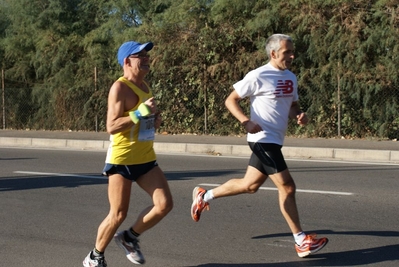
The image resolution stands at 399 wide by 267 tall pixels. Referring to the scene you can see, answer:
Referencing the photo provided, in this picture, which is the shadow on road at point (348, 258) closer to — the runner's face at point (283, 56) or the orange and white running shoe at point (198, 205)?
the orange and white running shoe at point (198, 205)

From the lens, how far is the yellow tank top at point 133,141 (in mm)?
4985

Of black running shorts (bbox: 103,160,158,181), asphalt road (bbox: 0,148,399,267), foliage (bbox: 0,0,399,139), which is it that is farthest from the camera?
foliage (bbox: 0,0,399,139)

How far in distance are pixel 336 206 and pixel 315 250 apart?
7.43 ft

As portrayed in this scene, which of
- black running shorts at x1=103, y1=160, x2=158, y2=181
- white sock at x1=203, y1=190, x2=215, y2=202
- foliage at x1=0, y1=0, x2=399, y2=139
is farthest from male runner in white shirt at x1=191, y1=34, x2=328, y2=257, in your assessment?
foliage at x1=0, y1=0, x2=399, y2=139

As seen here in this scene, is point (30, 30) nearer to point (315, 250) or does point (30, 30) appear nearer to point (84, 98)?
point (84, 98)

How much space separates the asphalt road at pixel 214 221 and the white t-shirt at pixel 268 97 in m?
1.02

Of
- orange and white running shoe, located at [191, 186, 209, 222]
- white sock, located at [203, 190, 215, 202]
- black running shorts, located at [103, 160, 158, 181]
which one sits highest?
black running shorts, located at [103, 160, 158, 181]

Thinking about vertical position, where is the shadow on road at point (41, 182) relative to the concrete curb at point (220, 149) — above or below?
below

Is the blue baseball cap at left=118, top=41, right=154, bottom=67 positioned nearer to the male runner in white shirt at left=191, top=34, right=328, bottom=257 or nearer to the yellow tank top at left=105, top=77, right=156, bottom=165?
the yellow tank top at left=105, top=77, right=156, bottom=165

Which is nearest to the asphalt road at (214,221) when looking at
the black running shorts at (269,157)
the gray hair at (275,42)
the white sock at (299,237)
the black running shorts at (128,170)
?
the white sock at (299,237)

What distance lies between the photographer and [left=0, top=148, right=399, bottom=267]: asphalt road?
5805mm

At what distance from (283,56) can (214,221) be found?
85.4 inches

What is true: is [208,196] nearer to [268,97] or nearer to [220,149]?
[268,97]

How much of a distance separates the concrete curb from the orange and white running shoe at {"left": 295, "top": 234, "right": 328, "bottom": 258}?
7032mm
